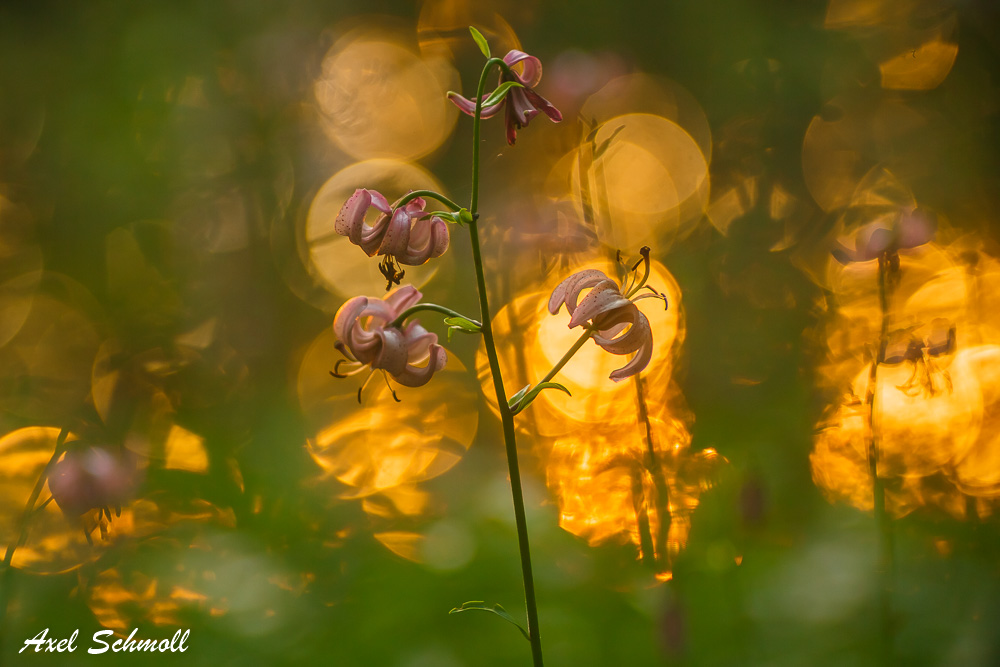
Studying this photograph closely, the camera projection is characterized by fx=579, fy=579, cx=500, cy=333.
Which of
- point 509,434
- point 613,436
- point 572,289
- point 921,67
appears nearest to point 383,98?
point 921,67

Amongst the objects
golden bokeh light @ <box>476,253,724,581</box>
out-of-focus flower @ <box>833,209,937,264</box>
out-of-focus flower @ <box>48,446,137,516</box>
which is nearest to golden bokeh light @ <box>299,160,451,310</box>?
golden bokeh light @ <box>476,253,724,581</box>

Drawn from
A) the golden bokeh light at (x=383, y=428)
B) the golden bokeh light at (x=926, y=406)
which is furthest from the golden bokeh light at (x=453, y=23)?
the golden bokeh light at (x=926, y=406)

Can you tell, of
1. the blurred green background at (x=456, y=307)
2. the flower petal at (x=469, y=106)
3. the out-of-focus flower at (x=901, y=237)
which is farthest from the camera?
the blurred green background at (x=456, y=307)

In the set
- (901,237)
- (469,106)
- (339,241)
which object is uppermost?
(339,241)

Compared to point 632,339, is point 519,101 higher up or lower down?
higher up

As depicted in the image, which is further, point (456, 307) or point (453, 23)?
point (453, 23)

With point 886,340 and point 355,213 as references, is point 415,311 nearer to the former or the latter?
point 355,213

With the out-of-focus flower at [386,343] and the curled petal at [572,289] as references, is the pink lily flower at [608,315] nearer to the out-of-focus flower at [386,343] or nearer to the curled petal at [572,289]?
the curled petal at [572,289]
